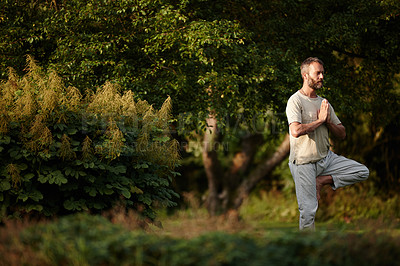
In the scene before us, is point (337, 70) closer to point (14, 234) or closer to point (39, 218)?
point (39, 218)

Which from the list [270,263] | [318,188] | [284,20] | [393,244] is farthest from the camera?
[284,20]

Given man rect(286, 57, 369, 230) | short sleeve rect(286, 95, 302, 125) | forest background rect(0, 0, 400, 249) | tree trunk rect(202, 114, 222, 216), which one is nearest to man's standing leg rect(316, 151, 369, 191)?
man rect(286, 57, 369, 230)

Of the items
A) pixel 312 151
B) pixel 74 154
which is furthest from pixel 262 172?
pixel 74 154

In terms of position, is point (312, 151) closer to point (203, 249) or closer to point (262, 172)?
point (203, 249)

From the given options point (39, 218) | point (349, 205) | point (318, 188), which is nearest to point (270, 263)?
point (318, 188)

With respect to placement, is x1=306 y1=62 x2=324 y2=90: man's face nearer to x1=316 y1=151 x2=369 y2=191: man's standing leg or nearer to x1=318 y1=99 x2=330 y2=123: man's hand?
x1=318 y1=99 x2=330 y2=123: man's hand

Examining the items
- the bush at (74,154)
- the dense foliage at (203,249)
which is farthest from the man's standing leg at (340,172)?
the dense foliage at (203,249)

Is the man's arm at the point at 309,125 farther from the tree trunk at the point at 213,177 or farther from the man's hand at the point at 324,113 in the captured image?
the tree trunk at the point at 213,177

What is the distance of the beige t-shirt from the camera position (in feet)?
19.3

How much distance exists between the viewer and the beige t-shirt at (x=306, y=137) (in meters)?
5.87

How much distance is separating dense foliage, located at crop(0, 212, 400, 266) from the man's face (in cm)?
251

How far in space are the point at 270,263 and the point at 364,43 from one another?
31.6 feet

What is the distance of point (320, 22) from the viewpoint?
11.4 meters

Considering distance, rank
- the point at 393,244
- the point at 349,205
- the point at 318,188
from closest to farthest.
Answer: the point at 393,244
the point at 318,188
the point at 349,205
